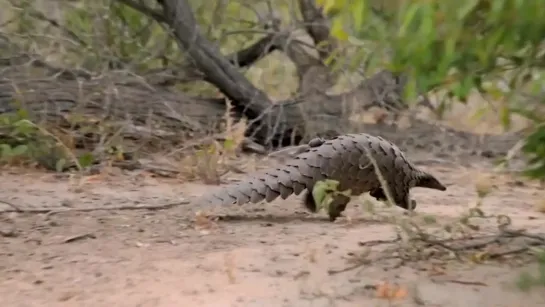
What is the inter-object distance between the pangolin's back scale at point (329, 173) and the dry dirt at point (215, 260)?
0.45 ft

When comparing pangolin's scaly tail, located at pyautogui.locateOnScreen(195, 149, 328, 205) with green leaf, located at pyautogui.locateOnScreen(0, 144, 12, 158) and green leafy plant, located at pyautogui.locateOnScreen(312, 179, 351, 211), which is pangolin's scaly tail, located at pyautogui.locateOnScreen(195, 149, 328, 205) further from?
green leaf, located at pyautogui.locateOnScreen(0, 144, 12, 158)

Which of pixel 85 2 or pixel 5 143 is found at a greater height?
pixel 85 2

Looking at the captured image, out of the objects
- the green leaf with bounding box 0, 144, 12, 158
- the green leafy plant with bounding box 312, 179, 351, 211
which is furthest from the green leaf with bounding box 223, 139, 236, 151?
the green leafy plant with bounding box 312, 179, 351, 211

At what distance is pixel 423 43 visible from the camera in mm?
2016

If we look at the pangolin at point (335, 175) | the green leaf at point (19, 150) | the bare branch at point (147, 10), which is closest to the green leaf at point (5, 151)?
the green leaf at point (19, 150)

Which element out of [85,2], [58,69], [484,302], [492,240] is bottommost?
[484,302]

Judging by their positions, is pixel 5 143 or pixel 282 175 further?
pixel 5 143

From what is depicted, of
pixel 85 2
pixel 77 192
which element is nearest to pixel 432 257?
pixel 77 192

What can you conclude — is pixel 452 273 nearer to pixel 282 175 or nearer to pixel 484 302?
pixel 484 302

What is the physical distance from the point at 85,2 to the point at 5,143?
1396mm

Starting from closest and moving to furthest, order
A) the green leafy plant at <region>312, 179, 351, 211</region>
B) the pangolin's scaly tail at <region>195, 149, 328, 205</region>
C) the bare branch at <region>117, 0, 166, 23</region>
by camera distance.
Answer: the green leafy plant at <region>312, 179, 351, 211</region>, the pangolin's scaly tail at <region>195, 149, 328, 205</region>, the bare branch at <region>117, 0, 166, 23</region>

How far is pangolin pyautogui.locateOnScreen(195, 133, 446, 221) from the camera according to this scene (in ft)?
10.5

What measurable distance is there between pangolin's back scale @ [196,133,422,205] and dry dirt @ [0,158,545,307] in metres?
0.14

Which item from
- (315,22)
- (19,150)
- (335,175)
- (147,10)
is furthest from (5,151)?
(315,22)
